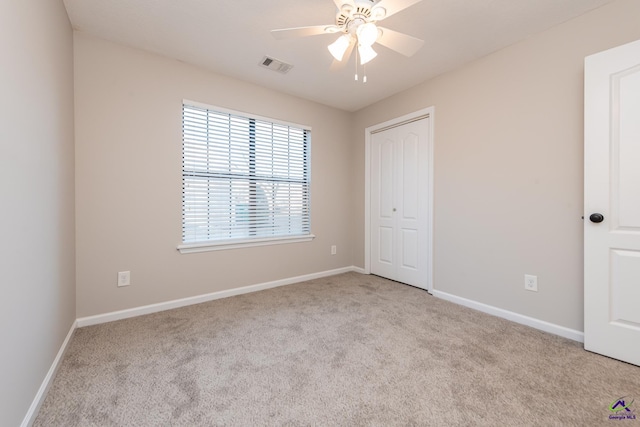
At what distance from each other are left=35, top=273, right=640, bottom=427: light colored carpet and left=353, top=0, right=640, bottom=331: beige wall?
1.30 feet

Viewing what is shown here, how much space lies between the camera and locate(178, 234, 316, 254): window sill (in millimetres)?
2744

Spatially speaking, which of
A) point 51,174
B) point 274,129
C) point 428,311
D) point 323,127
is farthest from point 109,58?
point 428,311

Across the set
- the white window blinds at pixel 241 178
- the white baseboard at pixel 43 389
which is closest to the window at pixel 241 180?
the white window blinds at pixel 241 178

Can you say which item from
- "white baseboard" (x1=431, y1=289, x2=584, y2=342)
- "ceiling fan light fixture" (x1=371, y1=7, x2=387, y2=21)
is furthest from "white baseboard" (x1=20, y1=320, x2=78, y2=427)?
"white baseboard" (x1=431, y1=289, x2=584, y2=342)

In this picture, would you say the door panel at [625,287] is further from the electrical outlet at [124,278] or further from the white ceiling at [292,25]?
the electrical outlet at [124,278]

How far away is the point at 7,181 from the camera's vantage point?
1103 mm

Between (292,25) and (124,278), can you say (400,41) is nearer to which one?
(292,25)

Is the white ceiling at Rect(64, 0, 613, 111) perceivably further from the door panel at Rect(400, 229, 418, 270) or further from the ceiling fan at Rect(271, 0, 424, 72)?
the door panel at Rect(400, 229, 418, 270)

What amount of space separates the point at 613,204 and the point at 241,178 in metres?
3.16

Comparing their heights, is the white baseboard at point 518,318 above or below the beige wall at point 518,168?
below

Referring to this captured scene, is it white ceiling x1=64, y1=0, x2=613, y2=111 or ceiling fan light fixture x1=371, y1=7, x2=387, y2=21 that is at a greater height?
white ceiling x1=64, y1=0, x2=613, y2=111

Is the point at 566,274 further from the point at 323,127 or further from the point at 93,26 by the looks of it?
the point at 93,26

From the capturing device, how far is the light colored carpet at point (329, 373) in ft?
4.29

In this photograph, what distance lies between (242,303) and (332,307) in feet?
3.08
